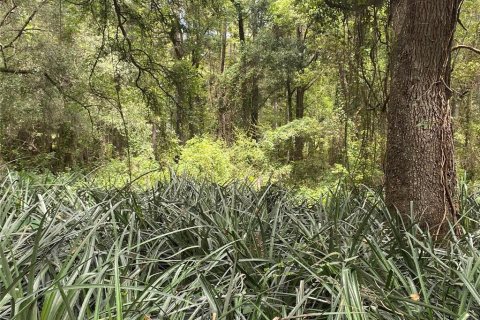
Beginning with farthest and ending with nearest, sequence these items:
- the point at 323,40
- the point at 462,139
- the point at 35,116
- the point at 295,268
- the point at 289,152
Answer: the point at 289,152, the point at 462,139, the point at 323,40, the point at 35,116, the point at 295,268


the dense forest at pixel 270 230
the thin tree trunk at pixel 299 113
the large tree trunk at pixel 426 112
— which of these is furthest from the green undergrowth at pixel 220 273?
the thin tree trunk at pixel 299 113

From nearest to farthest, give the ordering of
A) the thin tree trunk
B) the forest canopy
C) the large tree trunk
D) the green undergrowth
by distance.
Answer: the green undergrowth → the large tree trunk → the forest canopy → the thin tree trunk

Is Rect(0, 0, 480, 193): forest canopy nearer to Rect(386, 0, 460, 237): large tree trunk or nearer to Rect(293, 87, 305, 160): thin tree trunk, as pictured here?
Rect(293, 87, 305, 160): thin tree trunk

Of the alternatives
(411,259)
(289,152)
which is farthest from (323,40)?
(411,259)

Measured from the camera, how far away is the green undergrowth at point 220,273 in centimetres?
106

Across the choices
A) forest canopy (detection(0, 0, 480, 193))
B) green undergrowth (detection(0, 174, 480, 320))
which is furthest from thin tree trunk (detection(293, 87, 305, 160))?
green undergrowth (detection(0, 174, 480, 320))

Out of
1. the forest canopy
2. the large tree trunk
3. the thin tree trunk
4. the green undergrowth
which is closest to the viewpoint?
A: the green undergrowth

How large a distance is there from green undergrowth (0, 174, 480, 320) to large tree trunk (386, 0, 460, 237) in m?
0.27

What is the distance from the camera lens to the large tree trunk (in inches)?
81.4

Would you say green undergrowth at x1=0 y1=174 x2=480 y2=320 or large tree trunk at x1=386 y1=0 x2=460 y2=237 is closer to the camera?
green undergrowth at x1=0 y1=174 x2=480 y2=320

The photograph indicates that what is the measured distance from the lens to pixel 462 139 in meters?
11.3

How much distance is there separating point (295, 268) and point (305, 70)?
10981 mm

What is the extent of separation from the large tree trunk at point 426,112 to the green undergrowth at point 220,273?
0.27m

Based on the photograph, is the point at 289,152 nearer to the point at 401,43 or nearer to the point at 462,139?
the point at 462,139
